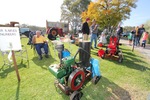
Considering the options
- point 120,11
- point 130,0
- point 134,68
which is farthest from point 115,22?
point 134,68

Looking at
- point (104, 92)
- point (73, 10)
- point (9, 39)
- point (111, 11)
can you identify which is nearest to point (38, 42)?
point (9, 39)

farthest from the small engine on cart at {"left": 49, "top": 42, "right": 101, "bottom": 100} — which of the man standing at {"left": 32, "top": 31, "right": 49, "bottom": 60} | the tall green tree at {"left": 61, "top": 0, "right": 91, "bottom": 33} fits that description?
the tall green tree at {"left": 61, "top": 0, "right": 91, "bottom": 33}

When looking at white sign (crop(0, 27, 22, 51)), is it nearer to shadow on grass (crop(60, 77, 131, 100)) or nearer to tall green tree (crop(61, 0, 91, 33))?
shadow on grass (crop(60, 77, 131, 100))

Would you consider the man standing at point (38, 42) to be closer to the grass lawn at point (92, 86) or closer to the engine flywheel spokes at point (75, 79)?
the grass lawn at point (92, 86)

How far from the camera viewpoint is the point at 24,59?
537 cm

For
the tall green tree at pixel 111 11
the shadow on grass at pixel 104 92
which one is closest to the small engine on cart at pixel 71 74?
the shadow on grass at pixel 104 92

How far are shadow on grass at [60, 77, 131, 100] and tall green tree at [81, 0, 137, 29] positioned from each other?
52.6 feet

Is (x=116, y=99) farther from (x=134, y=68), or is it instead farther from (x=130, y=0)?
(x=130, y=0)

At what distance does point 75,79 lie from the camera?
2.29 m

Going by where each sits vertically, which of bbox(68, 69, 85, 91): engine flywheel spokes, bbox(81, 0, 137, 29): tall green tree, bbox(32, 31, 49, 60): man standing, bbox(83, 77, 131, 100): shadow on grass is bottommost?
bbox(83, 77, 131, 100): shadow on grass

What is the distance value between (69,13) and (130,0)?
1877 cm

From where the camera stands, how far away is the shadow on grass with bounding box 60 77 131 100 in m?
2.47

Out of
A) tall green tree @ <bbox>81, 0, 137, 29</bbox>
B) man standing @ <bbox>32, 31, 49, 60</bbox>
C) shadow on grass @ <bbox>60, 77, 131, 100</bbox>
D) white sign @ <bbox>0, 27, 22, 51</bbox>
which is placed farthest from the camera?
tall green tree @ <bbox>81, 0, 137, 29</bbox>

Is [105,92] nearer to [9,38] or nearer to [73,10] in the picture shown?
[9,38]
